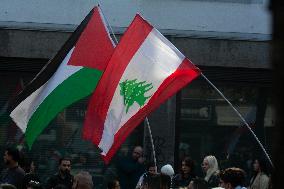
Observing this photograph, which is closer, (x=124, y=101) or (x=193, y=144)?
(x=124, y=101)

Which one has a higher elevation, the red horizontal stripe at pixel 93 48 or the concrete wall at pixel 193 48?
the concrete wall at pixel 193 48

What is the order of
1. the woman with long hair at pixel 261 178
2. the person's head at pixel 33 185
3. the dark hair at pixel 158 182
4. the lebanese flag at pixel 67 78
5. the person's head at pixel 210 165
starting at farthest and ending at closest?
1. the woman with long hair at pixel 261 178
2. the person's head at pixel 210 165
3. the lebanese flag at pixel 67 78
4. the person's head at pixel 33 185
5. the dark hair at pixel 158 182

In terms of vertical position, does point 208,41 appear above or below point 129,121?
above

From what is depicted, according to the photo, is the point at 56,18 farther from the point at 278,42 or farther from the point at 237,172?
the point at 278,42

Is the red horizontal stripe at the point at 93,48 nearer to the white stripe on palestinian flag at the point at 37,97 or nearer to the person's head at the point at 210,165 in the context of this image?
the white stripe on palestinian flag at the point at 37,97

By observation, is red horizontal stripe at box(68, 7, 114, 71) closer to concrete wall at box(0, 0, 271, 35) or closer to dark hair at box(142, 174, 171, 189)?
dark hair at box(142, 174, 171, 189)

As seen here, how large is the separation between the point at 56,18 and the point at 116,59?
5.87 m

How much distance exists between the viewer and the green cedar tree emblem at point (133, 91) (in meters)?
7.91

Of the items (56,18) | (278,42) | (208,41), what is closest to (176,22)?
(208,41)

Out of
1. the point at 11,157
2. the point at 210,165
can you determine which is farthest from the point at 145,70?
the point at 11,157

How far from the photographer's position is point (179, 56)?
805 cm

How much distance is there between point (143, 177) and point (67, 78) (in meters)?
1.40

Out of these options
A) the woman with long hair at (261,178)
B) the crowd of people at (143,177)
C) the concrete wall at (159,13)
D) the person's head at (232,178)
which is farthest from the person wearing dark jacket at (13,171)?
the concrete wall at (159,13)

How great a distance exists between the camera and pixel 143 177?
8.65 meters
